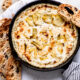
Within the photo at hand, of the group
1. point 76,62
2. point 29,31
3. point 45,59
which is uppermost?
point 29,31

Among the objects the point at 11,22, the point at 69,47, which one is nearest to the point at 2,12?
the point at 11,22

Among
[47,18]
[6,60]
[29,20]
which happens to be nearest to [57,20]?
[47,18]

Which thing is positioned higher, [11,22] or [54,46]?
[11,22]

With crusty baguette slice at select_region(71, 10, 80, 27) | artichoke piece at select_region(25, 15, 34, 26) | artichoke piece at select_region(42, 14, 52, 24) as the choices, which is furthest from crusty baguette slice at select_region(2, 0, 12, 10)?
crusty baguette slice at select_region(71, 10, 80, 27)

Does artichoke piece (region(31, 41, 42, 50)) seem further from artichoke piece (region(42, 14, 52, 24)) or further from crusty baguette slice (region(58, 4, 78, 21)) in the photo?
crusty baguette slice (region(58, 4, 78, 21))

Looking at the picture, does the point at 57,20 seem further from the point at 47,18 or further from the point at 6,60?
the point at 6,60

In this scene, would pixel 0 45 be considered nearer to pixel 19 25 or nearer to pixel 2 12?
pixel 19 25

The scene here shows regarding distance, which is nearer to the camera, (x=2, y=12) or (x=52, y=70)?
(x=52, y=70)
